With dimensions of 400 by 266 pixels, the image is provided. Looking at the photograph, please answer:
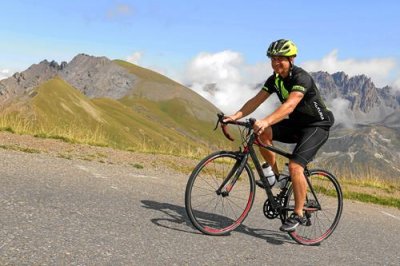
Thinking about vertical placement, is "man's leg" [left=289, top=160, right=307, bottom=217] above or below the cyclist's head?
below

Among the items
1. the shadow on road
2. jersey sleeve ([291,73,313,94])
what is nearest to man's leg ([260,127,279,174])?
jersey sleeve ([291,73,313,94])

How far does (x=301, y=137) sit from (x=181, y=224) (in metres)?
2.10

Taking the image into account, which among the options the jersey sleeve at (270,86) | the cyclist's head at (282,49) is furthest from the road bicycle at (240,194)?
the cyclist's head at (282,49)

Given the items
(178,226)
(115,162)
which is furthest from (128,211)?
(115,162)

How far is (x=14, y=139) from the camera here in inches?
502

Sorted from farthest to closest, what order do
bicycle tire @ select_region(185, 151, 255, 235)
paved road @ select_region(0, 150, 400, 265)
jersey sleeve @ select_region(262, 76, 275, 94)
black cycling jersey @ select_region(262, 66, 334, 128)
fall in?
jersey sleeve @ select_region(262, 76, 275, 94) < black cycling jersey @ select_region(262, 66, 334, 128) < bicycle tire @ select_region(185, 151, 255, 235) < paved road @ select_region(0, 150, 400, 265)

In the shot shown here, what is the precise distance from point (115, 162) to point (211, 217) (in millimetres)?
5738

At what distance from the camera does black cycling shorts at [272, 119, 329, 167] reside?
6562mm

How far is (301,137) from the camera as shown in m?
6.68

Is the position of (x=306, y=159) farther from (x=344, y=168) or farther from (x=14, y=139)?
(x=344, y=168)

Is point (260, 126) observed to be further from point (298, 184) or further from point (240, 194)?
point (240, 194)

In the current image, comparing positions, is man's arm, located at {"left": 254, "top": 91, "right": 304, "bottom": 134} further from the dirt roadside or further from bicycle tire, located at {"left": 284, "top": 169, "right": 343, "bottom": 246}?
the dirt roadside

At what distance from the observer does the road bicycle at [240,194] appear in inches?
247

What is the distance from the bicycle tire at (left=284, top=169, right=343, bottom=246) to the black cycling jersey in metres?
0.93
